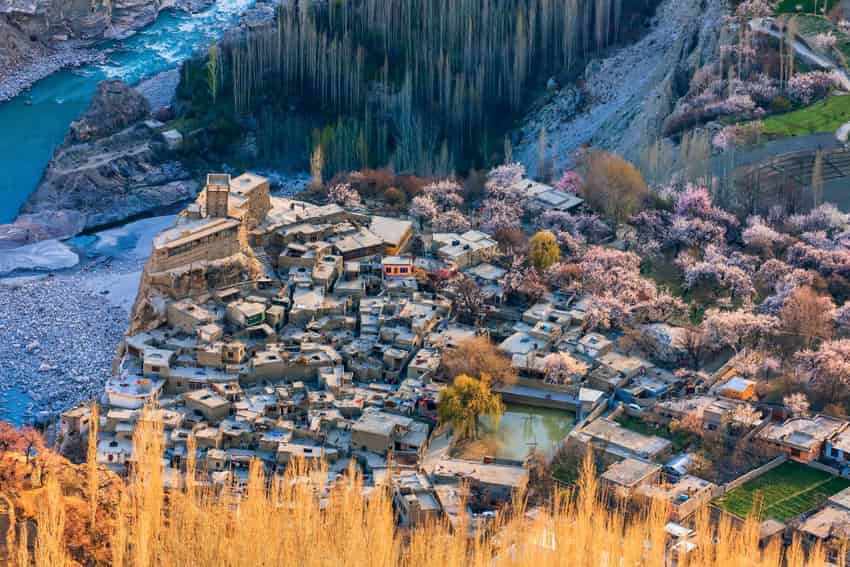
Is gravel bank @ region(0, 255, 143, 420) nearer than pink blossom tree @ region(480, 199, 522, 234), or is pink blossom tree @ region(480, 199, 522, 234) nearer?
gravel bank @ region(0, 255, 143, 420)

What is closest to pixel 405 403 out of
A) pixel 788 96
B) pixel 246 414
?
pixel 246 414

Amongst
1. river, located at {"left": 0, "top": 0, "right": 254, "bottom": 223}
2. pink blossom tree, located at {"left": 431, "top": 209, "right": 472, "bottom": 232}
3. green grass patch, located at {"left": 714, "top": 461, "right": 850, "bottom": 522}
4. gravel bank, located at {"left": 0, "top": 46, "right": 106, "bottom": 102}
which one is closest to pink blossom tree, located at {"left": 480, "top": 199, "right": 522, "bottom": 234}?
pink blossom tree, located at {"left": 431, "top": 209, "right": 472, "bottom": 232}

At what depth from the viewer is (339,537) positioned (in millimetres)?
52375

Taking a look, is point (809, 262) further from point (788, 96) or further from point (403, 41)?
point (403, 41)

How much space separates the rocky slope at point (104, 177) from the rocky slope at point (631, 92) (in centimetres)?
2167

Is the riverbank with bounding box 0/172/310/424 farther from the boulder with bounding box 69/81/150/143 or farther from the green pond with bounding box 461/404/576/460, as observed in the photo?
the green pond with bounding box 461/404/576/460

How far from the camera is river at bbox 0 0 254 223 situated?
107 meters

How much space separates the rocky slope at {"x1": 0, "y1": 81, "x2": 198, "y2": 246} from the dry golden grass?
145 feet

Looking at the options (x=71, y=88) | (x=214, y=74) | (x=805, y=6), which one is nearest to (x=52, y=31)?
(x=71, y=88)

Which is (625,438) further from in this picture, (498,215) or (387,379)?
(498,215)

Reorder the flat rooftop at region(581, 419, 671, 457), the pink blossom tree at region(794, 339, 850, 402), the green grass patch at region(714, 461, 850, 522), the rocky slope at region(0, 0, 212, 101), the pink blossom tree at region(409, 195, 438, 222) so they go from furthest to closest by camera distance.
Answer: the rocky slope at region(0, 0, 212, 101)
the pink blossom tree at region(409, 195, 438, 222)
the pink blossom tree at region(794, 339, 850, 402)
the flat rooftop at region(581, 419, 671, 457)
the green grass patch at region(714, 461, 850, 522)

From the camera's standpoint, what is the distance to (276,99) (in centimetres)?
11094

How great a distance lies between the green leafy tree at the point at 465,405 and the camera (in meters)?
62.8

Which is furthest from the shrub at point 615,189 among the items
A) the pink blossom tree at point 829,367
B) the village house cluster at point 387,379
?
the pink blossom tree at point 829,367
